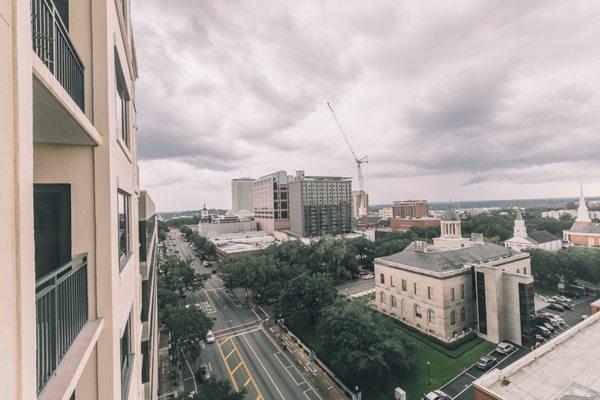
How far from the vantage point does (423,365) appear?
107ft

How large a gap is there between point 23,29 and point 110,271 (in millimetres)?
4378

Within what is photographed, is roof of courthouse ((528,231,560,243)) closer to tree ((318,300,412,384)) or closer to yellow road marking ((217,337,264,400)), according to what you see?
tree ((318,300,412,384))


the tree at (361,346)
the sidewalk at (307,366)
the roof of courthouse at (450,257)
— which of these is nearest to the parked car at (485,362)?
the tree at (361,346)

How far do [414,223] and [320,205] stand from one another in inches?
1638

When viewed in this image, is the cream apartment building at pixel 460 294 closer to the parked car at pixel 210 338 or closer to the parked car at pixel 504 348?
the parked car at pixel 504 348

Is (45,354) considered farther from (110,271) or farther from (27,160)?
(27,160)

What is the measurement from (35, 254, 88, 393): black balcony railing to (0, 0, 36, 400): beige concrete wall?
1.09m

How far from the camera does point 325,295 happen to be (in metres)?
40.3

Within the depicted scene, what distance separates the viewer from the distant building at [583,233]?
8669cm

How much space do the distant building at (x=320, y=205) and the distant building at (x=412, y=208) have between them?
5740cm

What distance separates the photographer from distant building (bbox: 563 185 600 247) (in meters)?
86.7

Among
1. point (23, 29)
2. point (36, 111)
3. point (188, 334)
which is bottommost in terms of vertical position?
point (188, 334)

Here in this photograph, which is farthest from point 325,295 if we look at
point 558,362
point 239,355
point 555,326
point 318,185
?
point 318,185

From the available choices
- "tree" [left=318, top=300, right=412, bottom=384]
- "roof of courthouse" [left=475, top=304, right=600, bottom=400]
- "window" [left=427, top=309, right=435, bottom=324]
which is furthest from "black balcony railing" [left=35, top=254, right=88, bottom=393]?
"window" [left=427, top=309, right=435, bottom=324]
